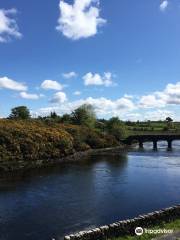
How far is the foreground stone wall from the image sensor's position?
28253mm

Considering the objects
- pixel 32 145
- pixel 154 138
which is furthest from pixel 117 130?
pixel 32 145

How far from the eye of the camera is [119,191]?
57875 mm

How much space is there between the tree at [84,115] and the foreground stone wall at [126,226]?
148m

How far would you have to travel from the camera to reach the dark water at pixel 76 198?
3978cm

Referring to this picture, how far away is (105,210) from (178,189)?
1790 cm

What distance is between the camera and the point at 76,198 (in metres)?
53.1

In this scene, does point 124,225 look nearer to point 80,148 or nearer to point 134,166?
point 134,166

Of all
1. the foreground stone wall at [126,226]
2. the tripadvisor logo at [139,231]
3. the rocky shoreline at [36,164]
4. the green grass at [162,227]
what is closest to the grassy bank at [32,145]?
the rocky shoreline at [36,164]

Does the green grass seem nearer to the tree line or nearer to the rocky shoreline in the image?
the rocky shoreline

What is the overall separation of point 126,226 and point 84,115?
158 m

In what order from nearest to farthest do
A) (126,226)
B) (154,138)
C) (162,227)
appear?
(126,226)
(162,227)
(154,138)

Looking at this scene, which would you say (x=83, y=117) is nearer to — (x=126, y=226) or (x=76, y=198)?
(x=76, y=198)

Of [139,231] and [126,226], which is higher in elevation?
A: [126,226]

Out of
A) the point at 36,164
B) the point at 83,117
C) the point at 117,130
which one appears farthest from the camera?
the point at 83,117
